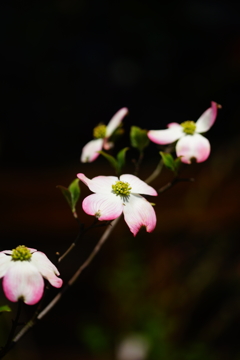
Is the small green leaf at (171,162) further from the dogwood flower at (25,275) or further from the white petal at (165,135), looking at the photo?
the dogwood flower at (25,275)

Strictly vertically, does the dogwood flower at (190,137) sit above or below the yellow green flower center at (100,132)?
below

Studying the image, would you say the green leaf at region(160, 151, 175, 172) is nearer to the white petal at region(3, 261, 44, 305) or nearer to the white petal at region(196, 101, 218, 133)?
the white petal at region(196, 101, 218, 133)

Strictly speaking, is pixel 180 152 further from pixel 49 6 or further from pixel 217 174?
pixel 49 6

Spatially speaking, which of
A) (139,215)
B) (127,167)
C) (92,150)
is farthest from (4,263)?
(127,167)

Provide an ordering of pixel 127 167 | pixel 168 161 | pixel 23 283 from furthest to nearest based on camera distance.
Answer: pixel 127 167 < pixel 168 161 < pixel 23 283

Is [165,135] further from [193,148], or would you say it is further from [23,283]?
[23,283]

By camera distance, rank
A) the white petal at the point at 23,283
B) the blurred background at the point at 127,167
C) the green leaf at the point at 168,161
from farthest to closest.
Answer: the blurred background at the point at 127,167, the green leaf at the point at 168,161, the white petal at the point at 23,283

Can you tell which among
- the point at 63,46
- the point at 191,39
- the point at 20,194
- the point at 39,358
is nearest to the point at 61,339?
the point at 39,358

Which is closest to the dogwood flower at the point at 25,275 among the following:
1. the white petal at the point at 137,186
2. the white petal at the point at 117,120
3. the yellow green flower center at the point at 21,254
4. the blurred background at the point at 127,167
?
the yellow green flower center at the point at 21,254
